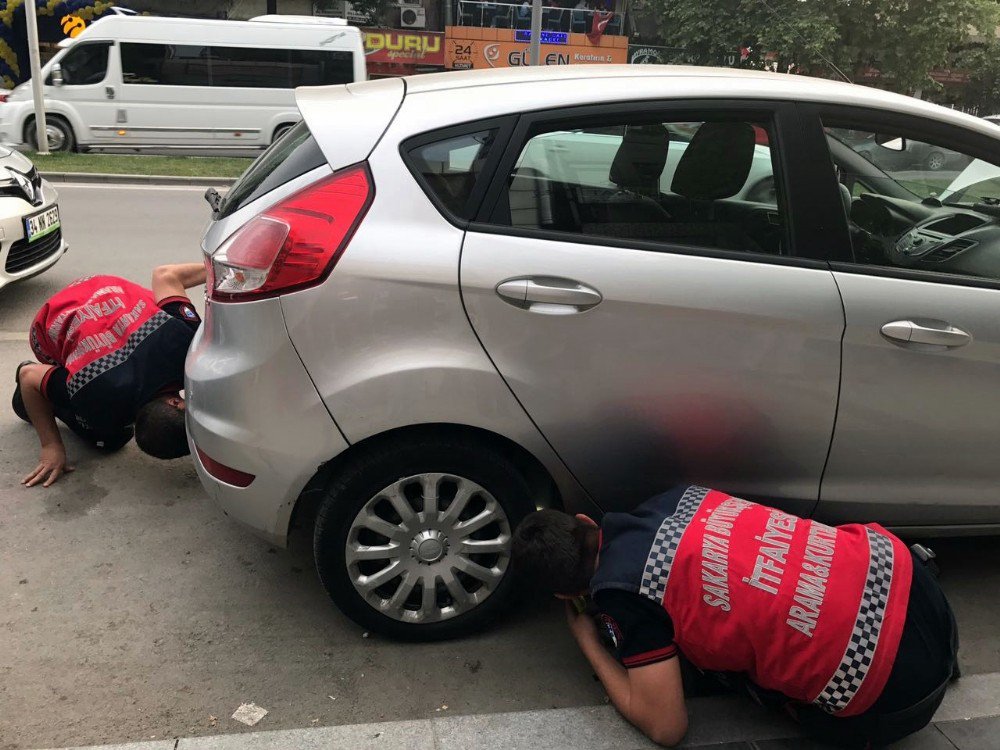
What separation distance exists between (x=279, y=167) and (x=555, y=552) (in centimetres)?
139

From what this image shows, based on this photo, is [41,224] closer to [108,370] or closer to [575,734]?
[108,370]

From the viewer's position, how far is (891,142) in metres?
2.82

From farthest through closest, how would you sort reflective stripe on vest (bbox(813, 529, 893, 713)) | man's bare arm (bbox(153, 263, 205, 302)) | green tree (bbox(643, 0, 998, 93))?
1. green tree (bbox(643, 0, 998, 93))
2. man's bare arm (bbox(153, 263, 205, 302))
3. reflective stripe on vest (bbox(813, 529, 893, 713))

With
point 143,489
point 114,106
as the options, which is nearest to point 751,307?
point 143,489

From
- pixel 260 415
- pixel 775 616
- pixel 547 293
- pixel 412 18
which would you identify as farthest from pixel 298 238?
pixel 412 18

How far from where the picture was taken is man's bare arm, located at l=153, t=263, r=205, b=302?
152 inches

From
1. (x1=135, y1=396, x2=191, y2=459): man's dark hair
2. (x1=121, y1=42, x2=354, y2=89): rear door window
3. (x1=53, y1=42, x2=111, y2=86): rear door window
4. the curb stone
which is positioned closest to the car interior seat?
(x1=135, y1=396, x2=191, y2=459): man's dark hair

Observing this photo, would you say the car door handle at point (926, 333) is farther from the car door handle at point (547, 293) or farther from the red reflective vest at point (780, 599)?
the car door handle at point (547, 293)

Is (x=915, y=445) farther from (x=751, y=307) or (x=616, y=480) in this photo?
(x=616, y=480)

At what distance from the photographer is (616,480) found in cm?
270

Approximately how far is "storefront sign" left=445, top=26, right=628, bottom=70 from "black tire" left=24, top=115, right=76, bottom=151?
56.9ft

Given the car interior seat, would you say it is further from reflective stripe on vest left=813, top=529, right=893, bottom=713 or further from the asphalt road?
the asphalt road

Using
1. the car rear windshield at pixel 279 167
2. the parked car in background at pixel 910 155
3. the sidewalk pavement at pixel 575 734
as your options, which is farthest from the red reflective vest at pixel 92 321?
the parked car in background at pixel 910 155

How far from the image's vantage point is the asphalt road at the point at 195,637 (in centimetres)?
245
